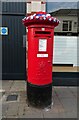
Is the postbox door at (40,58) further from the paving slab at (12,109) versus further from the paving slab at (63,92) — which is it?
the paving slab at (63,92)

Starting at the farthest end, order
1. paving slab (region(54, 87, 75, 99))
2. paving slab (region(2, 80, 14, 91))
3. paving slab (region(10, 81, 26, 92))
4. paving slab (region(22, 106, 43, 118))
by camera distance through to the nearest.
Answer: paving slab (region(2, 80, 14, 91)) → paving slab (region(10, 81, 26, 92)) → paving slab (region(54, 87, 75, 99)) → paving slab (region(22, 106, 43, 118))

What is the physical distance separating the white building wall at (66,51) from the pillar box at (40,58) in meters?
2.89

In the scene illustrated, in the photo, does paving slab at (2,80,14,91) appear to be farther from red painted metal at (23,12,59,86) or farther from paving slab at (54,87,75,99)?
red painted metal at (23,12,59,86)

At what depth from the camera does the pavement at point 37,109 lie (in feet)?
16.6

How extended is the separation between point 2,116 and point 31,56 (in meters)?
1.54

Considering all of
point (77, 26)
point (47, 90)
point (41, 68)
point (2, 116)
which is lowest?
point (2, 116)

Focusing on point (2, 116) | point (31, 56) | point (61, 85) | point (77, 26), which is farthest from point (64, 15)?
point (2, 116)

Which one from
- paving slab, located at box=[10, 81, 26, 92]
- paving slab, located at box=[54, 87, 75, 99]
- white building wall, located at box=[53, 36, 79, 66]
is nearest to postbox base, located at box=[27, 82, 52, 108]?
paving slab, located at box=[54, 87, 75, 99]

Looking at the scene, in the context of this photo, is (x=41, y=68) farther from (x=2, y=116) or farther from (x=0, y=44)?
(x=0, y=44)

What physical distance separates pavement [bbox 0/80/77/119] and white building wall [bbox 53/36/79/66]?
1264 mm

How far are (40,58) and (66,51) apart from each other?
3.14 meters

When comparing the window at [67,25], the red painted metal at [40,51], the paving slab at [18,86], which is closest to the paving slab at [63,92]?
the paving slab at [18,86]

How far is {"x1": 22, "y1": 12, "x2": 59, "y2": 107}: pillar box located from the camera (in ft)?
17.3

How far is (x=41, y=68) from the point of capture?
537 centimetres
